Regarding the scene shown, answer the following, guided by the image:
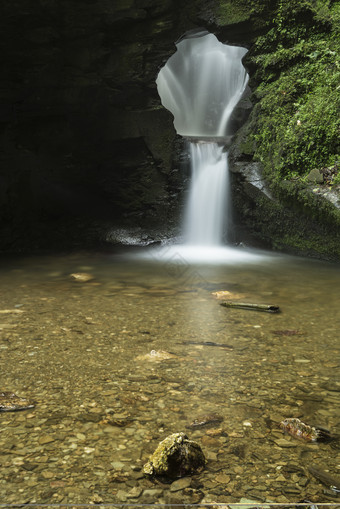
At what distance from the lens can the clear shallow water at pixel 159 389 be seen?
1800 millimetres

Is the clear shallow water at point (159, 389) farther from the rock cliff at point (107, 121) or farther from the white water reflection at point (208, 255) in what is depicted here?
the rock cliff at point (107, 121)

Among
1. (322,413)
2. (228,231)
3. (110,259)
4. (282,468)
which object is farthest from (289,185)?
(282,468)

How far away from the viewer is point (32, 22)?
32.1ft

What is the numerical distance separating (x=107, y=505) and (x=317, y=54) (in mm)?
10076

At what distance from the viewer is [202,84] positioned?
57.0 feet

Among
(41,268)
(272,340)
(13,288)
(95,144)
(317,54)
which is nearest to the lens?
(272,340)

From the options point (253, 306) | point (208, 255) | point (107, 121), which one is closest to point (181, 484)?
point (253, 306)

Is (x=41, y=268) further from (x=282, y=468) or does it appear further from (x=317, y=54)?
(x=317, y=54)

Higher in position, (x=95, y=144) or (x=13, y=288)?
(x=95, y=144)

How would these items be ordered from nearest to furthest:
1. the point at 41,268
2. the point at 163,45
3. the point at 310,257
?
the point at 41,268, the point at 310,257, the point at 163,45

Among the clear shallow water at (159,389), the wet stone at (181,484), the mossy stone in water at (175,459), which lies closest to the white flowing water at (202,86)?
the clear shallow water at (159,389)

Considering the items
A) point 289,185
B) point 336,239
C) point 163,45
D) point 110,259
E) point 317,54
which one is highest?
point 163,45

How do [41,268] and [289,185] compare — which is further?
[289,185]

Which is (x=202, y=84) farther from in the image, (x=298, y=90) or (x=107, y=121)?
(x=298, y=90)
